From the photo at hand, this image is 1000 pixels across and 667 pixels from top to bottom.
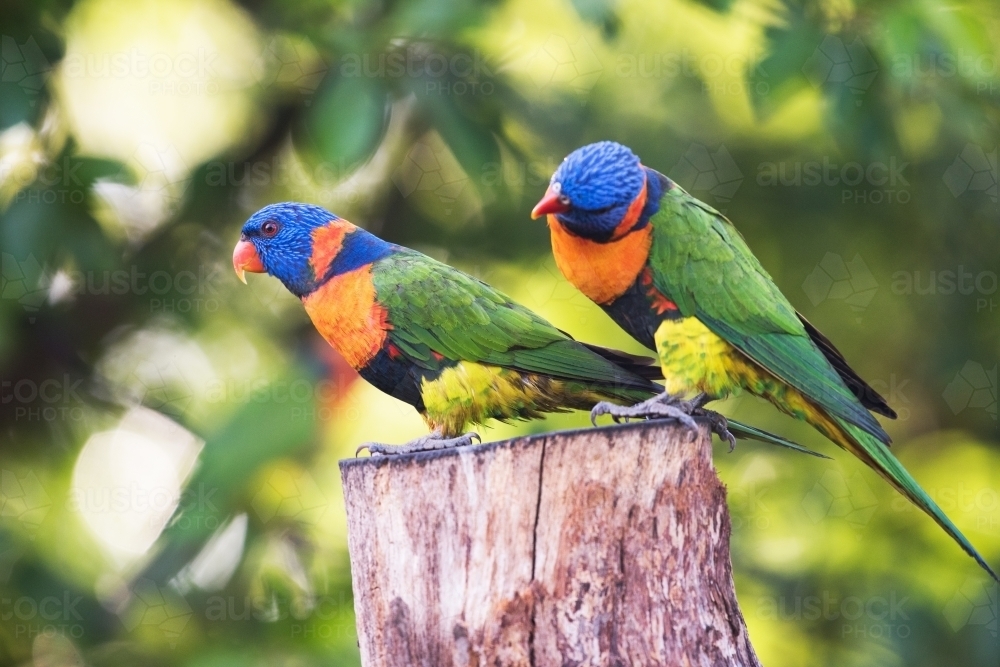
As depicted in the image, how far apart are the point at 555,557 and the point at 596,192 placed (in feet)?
3.48

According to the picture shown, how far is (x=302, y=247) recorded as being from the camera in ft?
11.2

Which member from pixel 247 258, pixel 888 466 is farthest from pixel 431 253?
pixel 888 466

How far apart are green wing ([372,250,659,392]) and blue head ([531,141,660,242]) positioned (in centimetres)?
36

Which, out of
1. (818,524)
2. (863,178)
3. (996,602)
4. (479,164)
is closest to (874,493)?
(818,524)

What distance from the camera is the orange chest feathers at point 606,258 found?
3.04 meters

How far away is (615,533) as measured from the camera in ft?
8.15

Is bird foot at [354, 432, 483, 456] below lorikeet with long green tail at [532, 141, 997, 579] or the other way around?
below

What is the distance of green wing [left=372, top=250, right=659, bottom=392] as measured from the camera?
121 inches

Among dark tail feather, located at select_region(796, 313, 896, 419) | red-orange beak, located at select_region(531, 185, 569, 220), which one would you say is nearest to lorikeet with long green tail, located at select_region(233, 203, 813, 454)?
dark tail feather, located at select_region(796, 313, 896, 419)

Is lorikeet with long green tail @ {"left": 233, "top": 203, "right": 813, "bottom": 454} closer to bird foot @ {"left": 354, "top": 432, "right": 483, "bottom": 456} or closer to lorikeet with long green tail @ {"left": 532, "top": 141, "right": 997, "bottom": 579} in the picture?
bird foot @ {"left": 354, "top": 432, "right": 483, "bottom": 456}

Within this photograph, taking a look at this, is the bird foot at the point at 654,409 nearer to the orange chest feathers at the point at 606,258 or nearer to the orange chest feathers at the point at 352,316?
the orange chest feathers at the point at 606,258

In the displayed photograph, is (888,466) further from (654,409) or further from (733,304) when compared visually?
(654,409)

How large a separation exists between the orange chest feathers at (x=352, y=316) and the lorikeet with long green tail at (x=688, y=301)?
615 mm

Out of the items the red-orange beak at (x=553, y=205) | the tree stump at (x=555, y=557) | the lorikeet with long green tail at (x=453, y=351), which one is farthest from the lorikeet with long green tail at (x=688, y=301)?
the tree stump at (x=555, y=557)
